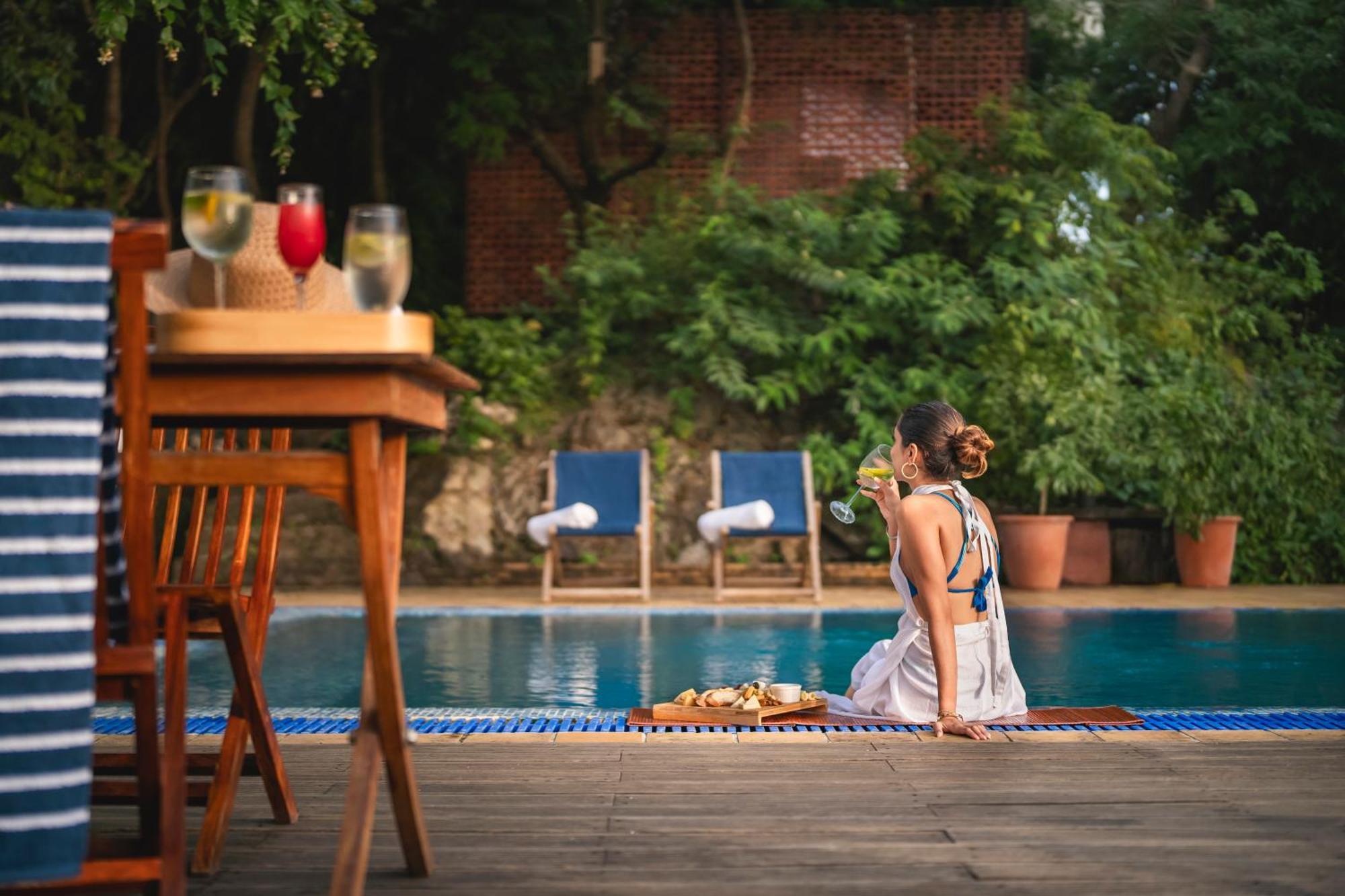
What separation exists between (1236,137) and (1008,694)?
9.09 metres

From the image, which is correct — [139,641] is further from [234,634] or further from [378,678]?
[234,634]

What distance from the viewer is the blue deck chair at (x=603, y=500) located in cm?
750

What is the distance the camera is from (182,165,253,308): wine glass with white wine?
1.84m

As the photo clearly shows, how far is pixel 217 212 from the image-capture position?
1.84 m

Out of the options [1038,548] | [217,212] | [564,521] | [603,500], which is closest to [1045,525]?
[1038,548]

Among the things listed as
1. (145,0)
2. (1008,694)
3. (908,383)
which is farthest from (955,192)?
(1008,694)

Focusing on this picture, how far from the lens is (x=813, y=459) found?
8.55 meters

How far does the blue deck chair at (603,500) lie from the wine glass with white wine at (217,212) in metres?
5.60

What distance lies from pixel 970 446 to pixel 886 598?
4168mm

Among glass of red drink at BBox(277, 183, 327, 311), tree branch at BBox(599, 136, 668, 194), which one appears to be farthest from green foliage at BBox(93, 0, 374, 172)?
glass of red drink at BBox(277, 183, 327, 311)

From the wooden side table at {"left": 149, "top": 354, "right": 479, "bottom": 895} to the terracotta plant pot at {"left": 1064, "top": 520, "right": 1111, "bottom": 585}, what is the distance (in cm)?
729

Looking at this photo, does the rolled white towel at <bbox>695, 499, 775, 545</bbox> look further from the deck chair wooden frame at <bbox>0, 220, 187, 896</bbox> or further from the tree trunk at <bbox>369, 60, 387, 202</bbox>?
the deck chair wooden frame at <bbox>0, 220, 187, 896</bbox>

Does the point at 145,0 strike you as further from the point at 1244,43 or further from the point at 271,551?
the point at 1244,43

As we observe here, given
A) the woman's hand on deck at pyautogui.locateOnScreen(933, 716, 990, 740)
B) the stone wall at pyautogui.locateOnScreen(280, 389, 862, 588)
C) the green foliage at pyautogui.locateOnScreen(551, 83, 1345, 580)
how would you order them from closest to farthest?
the woman's hand on deck at pyautogui.locateOnScreen(933, 716, 990, 740) → the green foliage at pyautogui.locateOnScreen(551, 83, 1345, 580) → the stone wall at pyautogui.locateOnScreen(280, 389, 862, 588)
